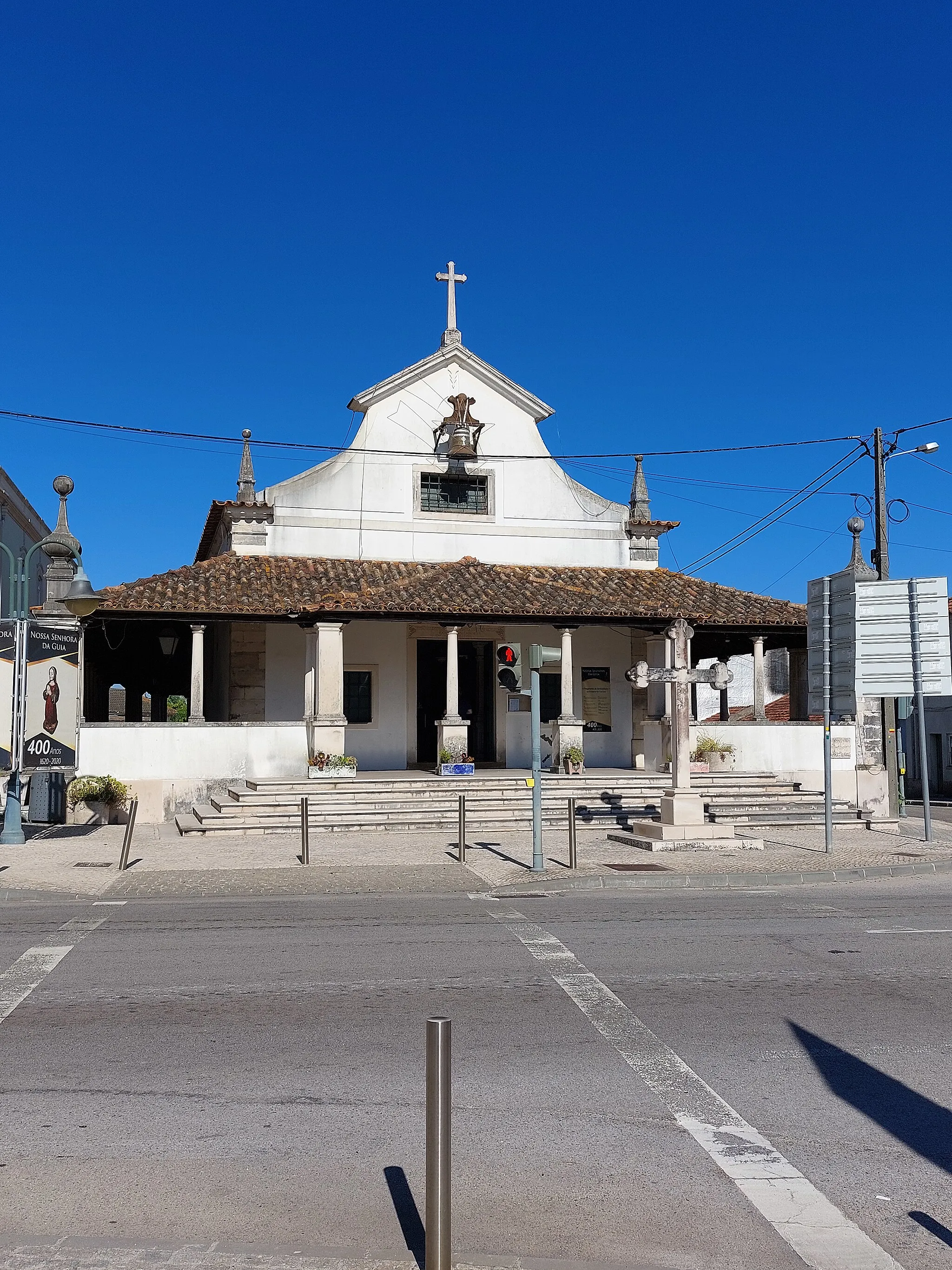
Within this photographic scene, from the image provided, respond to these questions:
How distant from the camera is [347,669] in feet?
83.3

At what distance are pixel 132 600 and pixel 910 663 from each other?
48.5 ft

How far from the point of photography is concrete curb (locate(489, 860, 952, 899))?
13.5 m

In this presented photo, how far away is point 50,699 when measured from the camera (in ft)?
59.0

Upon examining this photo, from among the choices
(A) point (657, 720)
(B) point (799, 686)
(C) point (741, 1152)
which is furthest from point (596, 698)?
(C) point (741, 1152)

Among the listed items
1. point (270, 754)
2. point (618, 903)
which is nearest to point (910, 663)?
point (618, 903)

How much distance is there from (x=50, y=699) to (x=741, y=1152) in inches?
612

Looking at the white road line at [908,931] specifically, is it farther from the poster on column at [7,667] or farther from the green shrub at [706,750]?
the green shrub at [706,750]

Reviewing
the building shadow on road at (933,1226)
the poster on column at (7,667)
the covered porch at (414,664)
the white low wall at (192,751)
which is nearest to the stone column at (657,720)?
the covered porch at (414,664)

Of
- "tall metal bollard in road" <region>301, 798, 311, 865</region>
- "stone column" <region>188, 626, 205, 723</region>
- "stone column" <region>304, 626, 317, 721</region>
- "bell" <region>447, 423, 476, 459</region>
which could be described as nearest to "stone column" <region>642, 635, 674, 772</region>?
"bell" <region>447, 423, 476, 459</region>

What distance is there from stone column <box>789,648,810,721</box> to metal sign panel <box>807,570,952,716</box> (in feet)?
35.8

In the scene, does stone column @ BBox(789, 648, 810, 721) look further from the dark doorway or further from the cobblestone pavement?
the cobblestone pavement

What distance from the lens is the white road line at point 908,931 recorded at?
10.1 meters

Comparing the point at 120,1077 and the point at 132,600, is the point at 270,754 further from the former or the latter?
the point at 120,1077

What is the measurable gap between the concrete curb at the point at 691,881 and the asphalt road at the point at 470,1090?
3.27 metres
